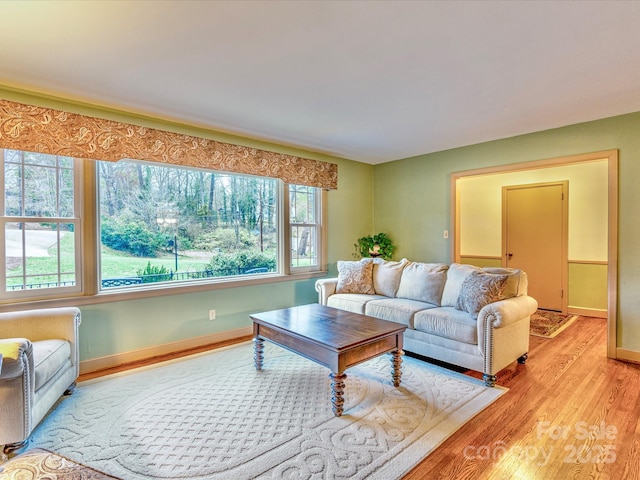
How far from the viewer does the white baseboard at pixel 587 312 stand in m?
4.73

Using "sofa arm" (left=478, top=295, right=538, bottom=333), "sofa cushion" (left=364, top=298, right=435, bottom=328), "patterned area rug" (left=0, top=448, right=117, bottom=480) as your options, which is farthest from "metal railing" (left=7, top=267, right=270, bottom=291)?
"sofa arm" (left=478, top=295, right=538, bottom=333)

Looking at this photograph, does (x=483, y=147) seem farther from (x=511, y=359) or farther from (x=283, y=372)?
(x=283, y=372)

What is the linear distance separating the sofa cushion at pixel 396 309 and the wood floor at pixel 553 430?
89cm

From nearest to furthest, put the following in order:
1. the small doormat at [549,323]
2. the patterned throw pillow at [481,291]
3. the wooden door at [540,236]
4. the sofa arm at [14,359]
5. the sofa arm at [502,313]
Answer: the sofa arm at [14,359] < the sofa arm at [502,313] < the patterned throw pillow at [481,291] < the small doormat at [549,323] < the wooden door at [540,236]

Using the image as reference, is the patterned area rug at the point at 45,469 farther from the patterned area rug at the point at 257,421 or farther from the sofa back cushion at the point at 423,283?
the sofa back cushion at the point at 423,283

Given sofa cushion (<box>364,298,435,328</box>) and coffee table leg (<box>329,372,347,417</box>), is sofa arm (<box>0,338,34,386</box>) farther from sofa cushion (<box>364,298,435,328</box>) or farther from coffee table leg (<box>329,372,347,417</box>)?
sofa cushion (<box>364,298,435,328</box>)

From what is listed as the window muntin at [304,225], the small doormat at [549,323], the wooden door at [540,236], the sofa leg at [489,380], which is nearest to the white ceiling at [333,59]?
the window muntin at [304,225]

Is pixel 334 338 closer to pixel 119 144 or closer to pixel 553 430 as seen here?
pixel 553 430

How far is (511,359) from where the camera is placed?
2.90m

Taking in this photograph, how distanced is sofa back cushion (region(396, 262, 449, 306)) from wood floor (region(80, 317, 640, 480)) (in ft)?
3.09

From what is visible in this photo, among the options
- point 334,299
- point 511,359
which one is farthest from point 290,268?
point 511,359

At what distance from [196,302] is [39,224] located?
1.56 m

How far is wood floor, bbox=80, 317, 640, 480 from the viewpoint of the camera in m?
1.73

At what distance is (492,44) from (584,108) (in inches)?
66.8
